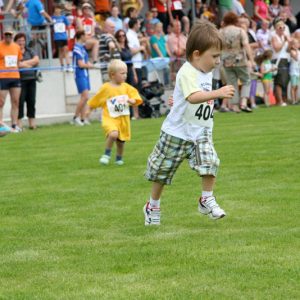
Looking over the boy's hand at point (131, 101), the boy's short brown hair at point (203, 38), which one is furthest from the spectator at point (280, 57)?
the boy's short brown hair at point (203, 38)

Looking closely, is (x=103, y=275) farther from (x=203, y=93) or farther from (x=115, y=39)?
(x=115, y=39)

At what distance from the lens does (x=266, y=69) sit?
2572cm

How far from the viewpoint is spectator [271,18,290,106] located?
86.0 feet

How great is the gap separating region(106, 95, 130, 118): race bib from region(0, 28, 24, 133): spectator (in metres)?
6.67

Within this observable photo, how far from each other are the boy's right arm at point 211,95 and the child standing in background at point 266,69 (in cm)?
1774

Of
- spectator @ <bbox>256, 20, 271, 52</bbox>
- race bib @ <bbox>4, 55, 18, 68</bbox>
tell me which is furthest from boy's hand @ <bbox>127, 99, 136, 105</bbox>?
spectator @ <bbox>256, 20, 271, 52</bbox>

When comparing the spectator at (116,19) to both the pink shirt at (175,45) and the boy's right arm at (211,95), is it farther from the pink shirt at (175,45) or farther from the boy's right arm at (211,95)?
the boy's right arm at (211,95)

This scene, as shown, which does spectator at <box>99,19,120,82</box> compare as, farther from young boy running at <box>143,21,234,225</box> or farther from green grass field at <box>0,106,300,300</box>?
young boy running at <box>143,21,234,225</box>

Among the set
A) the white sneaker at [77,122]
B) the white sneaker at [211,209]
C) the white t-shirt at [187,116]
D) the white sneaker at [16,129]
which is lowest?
the white sneaker at [77,122]

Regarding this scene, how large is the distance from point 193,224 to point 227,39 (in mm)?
14080

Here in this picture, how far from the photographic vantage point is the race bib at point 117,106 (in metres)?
13.5

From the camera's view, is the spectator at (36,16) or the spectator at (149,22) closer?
the spectator at (36,16)

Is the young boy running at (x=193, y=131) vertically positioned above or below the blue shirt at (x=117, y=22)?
above

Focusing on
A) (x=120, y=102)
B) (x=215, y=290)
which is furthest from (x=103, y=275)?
(x=120, y=102)
